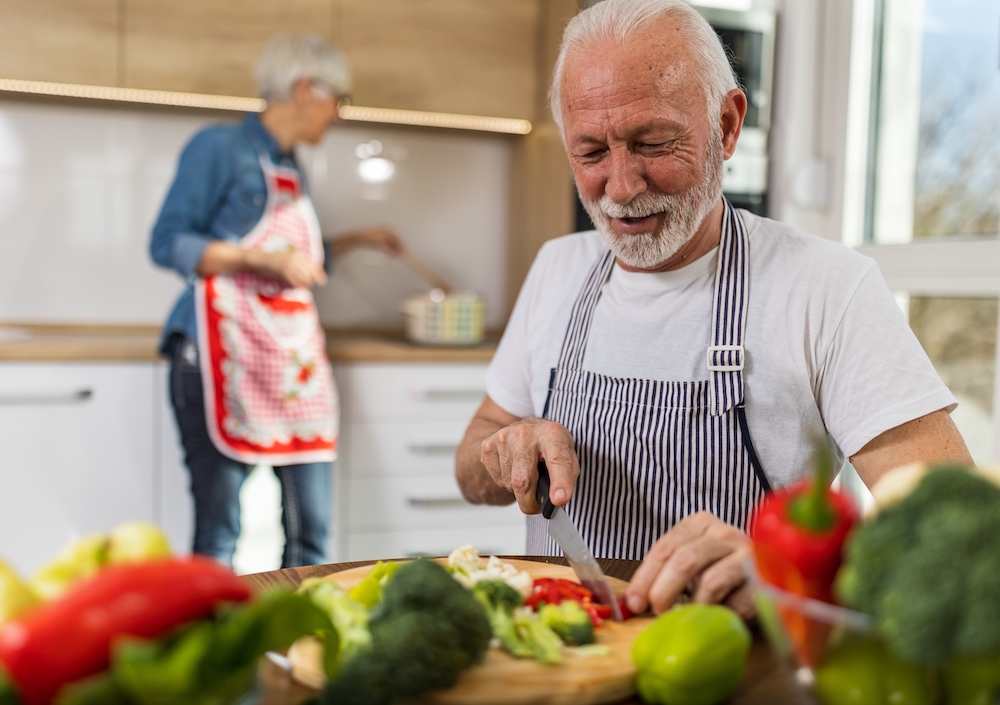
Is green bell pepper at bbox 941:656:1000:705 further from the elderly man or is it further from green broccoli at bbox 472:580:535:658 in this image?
the elderly man

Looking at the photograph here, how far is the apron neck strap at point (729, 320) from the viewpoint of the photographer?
113 centimetres

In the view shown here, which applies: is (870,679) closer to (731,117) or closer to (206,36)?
(731,117)

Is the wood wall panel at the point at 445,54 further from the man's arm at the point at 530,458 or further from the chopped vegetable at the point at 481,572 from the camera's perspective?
the chopped vegetable at the point at 481,572

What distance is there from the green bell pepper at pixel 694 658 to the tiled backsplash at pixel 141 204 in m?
2.43

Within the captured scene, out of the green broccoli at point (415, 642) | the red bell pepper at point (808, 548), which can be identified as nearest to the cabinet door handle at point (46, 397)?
the green broccoli at point (415, 642)

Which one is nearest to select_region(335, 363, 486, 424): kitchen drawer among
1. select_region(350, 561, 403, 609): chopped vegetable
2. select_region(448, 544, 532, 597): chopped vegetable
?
select_region(448, 544, 532, 597): chopped vegetable

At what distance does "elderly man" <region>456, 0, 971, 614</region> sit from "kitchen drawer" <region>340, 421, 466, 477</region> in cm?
125

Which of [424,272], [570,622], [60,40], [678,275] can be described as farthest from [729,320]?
[60,40]

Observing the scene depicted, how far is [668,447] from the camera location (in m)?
1.13

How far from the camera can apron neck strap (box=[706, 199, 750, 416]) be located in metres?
1.13

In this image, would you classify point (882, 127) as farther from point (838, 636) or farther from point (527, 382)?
point (838, 636)

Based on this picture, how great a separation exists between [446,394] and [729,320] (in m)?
1.40

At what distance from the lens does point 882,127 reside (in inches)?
91.3

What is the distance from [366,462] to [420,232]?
904 mm
